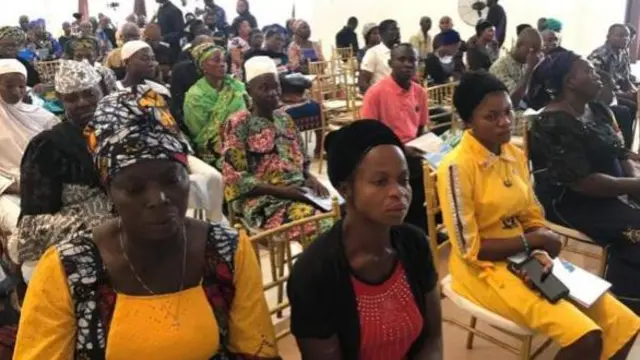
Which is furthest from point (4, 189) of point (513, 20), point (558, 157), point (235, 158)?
point (513, 20)

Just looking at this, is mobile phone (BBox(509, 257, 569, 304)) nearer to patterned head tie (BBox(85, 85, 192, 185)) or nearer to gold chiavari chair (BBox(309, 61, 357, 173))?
patterned head tie (BBox(85, 85, 192, 185))

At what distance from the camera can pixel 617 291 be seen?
8.55 ft

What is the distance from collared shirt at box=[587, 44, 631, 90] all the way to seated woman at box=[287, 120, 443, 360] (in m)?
4.20

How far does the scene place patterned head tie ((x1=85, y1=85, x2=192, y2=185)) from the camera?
1133mm

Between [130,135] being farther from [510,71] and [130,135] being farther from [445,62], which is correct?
[445,62]

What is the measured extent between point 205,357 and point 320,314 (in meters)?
0.26

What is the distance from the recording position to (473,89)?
2025 mm

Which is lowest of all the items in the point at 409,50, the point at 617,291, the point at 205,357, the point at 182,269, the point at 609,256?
the point at 617,291

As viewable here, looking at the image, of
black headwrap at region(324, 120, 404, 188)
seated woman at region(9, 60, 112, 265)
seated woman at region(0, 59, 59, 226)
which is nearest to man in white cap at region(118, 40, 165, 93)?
seated woman at region(0, 59, 59, 226)

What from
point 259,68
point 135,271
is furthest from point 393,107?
point 135,271

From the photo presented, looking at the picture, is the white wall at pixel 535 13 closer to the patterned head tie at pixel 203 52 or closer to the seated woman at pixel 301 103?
the seated woman at pixel 301 103

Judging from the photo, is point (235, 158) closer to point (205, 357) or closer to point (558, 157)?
point (558, 157)

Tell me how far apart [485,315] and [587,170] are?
84 cm

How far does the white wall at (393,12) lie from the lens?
873 cm
